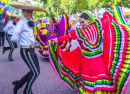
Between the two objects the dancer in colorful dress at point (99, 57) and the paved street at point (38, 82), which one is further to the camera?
the paved street at point (38, 82)

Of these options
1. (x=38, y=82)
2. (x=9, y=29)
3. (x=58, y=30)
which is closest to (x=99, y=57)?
(x=38, y=82)

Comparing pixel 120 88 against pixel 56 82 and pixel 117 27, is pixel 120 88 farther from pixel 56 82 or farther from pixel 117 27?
pixel 56 82

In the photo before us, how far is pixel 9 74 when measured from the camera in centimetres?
517

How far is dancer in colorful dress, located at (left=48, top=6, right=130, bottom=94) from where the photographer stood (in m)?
2.95

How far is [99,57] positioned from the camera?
3248 mm

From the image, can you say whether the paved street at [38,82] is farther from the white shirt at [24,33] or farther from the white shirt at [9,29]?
the white shirt at [9,29]

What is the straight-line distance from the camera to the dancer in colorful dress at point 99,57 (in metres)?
2.95

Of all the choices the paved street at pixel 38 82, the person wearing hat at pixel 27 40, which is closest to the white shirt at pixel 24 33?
the person wearing hat at pixel 27 40

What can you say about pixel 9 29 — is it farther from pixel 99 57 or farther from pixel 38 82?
pixel 99 57

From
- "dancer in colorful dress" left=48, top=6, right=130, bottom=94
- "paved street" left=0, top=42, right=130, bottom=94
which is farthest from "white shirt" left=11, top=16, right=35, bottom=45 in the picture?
"paved street" left=0, top=42, right=130, bottom=94

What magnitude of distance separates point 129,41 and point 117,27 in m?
0.38

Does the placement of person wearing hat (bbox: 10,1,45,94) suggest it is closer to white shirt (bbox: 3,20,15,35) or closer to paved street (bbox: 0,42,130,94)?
paved street (bbox: 0,42,130,94)

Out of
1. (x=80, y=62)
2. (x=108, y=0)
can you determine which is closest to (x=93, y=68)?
(x=80, y=62)

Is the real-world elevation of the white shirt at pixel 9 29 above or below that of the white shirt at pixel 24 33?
below
